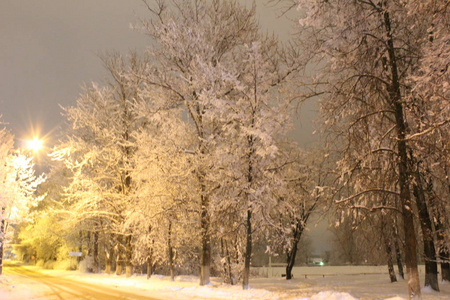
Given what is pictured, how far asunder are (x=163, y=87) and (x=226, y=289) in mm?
10189

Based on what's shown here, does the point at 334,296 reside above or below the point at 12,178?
below

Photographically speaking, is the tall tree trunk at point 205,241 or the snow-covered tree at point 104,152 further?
the snow-covered tree at point 104,152

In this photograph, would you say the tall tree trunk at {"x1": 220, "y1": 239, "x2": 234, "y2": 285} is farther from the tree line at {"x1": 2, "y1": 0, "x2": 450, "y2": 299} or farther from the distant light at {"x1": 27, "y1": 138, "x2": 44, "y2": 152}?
the distant light at {"x1": 27, "y1": 138, "x2": 44, "y2": 152}

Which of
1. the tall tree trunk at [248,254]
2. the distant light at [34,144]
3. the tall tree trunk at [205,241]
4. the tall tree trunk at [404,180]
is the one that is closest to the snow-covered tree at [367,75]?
the tall tree trunk at [404,180]

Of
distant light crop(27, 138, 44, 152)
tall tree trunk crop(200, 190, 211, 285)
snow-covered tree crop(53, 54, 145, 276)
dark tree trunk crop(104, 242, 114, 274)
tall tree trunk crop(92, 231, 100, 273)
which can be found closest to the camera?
tall tree trunk crop(200, 190, 211, 285)

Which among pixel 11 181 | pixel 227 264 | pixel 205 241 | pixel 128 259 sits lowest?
pixel 227 264

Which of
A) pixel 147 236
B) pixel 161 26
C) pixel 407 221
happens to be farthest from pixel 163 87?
pixel 407 221

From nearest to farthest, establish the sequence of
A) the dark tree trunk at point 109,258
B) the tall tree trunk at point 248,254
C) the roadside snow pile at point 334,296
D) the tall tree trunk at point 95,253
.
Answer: the roadside snow pile at point 334,296 < the tall tree trunk at point 248,254 < the dark tree trunk at point 109,258 < the tall tree trunk at point 95,253

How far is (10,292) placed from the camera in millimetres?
16516

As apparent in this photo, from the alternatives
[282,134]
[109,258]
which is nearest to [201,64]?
[282,134]

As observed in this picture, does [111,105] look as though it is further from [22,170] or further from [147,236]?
[147,236]

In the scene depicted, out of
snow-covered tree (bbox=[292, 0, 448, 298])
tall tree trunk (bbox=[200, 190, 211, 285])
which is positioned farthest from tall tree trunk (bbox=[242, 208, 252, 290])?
snow-covered tree (bbox=[292, 0, 448, 298])

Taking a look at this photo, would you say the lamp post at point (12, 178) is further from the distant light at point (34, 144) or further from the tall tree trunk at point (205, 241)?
the tall tree trunk at point (205, 241)

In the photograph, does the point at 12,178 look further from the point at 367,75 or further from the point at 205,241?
the point at 367,75
